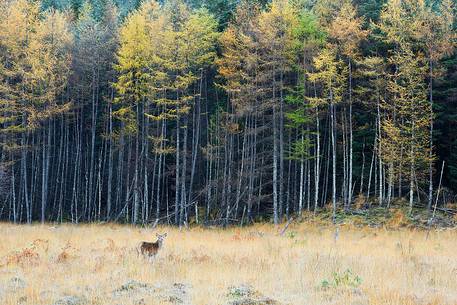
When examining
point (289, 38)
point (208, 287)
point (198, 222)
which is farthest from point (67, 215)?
point (208, 287)

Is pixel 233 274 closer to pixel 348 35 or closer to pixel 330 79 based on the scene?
pixel 330 79

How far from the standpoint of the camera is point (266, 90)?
85.0ft

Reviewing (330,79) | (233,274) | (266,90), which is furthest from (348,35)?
(233,274)

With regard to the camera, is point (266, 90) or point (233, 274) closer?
point (233, 274)

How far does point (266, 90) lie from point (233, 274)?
17.3 m

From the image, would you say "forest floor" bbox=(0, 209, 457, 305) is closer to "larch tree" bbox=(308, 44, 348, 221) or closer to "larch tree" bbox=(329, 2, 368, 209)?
"larch tree" bbox=(308, 44, 348, 221)

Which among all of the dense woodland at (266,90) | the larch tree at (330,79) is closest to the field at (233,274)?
the larch tree at (330,79)

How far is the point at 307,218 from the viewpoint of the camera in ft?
84.2

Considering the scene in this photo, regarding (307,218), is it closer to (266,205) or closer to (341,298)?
(266,205)

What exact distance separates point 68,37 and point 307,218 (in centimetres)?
1957

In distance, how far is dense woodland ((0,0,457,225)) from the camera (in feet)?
80.7

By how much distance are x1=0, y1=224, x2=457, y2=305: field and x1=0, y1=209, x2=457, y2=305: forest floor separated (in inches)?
0.8

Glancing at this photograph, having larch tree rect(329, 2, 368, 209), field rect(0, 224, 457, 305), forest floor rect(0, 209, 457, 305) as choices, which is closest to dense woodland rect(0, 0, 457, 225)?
larch tree rect(329, 2, 368, 209)

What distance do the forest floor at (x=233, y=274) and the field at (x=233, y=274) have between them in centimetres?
2
